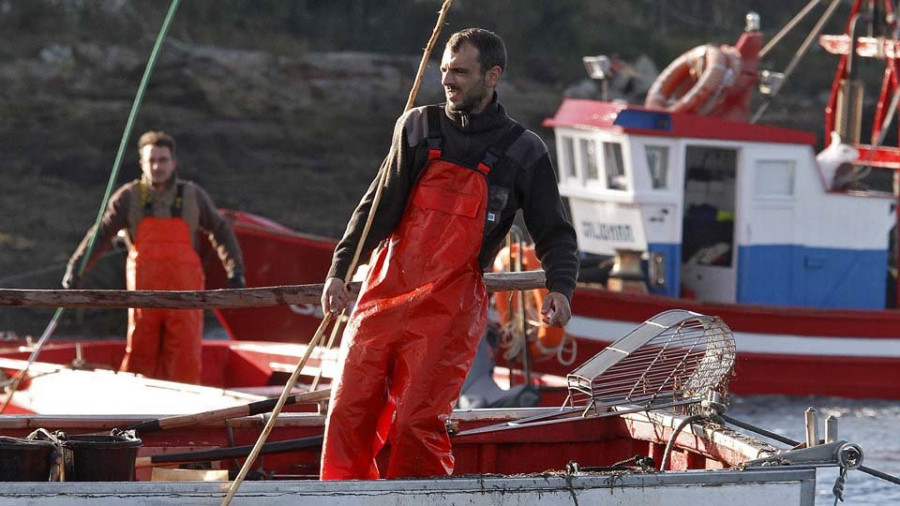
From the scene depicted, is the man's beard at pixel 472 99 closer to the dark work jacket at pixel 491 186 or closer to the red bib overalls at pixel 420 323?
the dark work jacket at pixel 491 186

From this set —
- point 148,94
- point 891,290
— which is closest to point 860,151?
point 891,290

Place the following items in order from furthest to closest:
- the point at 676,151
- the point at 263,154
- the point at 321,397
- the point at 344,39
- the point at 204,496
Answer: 1. the point at 344,39
2. the point at 263,154
3. the point at 676,151
4. the point at 321,397
5. the point at 204,496

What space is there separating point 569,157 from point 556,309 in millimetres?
9604

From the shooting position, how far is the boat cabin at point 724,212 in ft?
46.0

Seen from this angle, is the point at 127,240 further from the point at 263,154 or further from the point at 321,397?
the point at 263,154

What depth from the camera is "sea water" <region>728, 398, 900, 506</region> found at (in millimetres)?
11016

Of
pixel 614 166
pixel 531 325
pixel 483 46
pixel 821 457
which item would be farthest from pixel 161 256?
pixel 614 166

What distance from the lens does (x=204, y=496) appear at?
199 inches

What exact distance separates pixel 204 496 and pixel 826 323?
999 cm

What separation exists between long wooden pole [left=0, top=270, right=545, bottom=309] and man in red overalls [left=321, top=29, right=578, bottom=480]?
80cm

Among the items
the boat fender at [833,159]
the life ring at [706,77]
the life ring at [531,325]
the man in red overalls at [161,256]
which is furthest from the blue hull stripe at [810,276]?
the man in red overalls at [161,256]

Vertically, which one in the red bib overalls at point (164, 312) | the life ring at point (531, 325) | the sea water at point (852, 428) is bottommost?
the sea water at point (852, 428)

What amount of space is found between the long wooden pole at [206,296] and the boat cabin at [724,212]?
7810 millimetres

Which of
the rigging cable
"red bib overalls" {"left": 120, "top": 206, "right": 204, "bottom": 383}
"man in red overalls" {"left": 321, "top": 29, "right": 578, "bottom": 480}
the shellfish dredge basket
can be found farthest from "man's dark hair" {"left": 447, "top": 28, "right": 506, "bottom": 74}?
"red bib overalls" {"left": 120, "top": 206, "right": 204, "bottom": 383}
